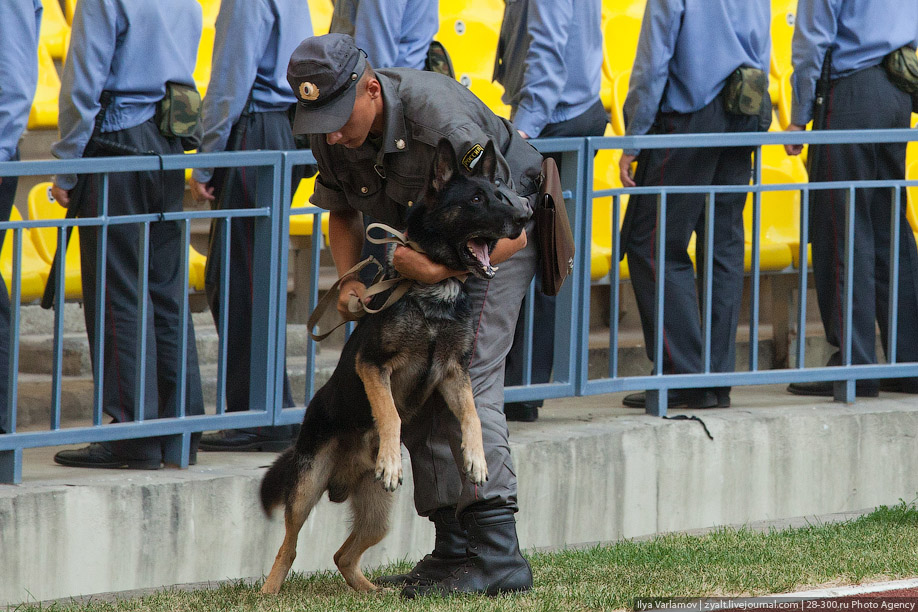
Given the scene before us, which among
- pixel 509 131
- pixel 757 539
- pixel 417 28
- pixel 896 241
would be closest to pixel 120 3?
pixel 417 28

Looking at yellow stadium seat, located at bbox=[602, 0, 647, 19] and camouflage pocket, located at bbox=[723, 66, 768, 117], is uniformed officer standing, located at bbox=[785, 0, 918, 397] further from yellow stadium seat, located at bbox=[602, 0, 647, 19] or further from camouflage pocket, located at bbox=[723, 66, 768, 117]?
yellow stadium seat, located at bbox=[602, 0, 647, 19]

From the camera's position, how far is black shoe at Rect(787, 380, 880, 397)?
6441 mm

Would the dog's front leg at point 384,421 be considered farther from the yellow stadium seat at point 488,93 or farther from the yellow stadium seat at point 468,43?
the yellow stadium seat at point 468,43

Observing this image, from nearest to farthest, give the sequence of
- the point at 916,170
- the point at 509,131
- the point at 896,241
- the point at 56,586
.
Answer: the point at 509,131 < the point at 56,586 < the point at 896,241 < the point at 916,170

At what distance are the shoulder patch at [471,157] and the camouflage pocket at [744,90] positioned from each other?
2984 millimetres

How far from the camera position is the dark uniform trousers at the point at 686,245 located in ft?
19.8

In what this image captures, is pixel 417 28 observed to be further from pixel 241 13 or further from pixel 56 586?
pixel 56 586

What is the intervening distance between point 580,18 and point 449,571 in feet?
10.6

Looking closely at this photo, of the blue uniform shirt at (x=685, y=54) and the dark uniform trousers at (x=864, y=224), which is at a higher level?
the blue uniform shirt at (x=685, y=54)

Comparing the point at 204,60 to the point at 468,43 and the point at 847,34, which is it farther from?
the point at 847,34

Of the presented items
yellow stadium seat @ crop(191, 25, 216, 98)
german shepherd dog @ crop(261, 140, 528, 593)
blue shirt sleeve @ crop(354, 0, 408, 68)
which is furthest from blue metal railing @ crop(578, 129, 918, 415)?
yellow stadium seat @ crop(191, 25, 216, 98)

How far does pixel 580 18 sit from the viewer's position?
626 centimetres

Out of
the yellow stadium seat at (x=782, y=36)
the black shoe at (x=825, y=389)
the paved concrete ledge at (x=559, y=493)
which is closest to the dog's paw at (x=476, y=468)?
the paved concrete ledge at (x=559, y=493)

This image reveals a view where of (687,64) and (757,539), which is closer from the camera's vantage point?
(757,539)
